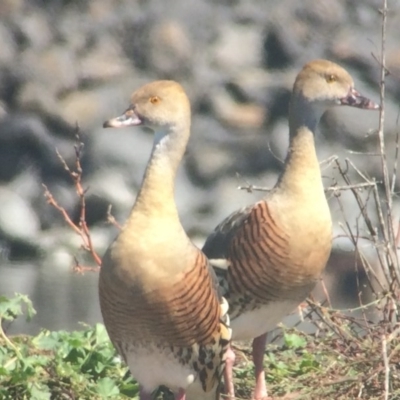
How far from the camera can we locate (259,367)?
231 inches

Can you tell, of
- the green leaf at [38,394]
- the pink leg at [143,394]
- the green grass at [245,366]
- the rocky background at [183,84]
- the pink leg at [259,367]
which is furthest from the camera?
the rocky background at [183,84]

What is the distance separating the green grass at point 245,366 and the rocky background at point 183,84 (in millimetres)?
4259

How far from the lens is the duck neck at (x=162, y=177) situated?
482cm

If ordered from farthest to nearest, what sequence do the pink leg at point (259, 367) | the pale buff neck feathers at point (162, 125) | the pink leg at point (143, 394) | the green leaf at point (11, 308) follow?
the pink leg at point (259, 367), the green leaf at point (11, 308), the pink leg at point (143, 394), the pale buff neck feathers at point (162, 125)

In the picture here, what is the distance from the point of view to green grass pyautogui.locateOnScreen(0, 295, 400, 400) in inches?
210

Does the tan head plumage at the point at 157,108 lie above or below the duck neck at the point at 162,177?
above

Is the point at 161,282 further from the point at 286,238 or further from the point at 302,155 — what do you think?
the point at 302,155

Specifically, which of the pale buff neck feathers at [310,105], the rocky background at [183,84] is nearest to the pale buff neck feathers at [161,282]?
the pale buff neck feathers at [310,105]

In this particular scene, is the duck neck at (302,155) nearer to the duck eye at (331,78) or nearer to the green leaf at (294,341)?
the duck eye at (331,78)

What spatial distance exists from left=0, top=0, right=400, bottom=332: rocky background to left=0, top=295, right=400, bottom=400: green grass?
4.26 m

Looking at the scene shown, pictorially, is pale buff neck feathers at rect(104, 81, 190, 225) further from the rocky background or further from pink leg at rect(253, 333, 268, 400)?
the rocky background

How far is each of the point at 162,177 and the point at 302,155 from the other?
1.07 metres

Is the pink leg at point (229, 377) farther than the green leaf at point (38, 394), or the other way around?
the pink leg at point (229, 377)

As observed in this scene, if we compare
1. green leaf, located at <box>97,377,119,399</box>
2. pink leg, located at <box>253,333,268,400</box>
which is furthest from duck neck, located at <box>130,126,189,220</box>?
pink leg, located at <box>253,333,268,400</box>
